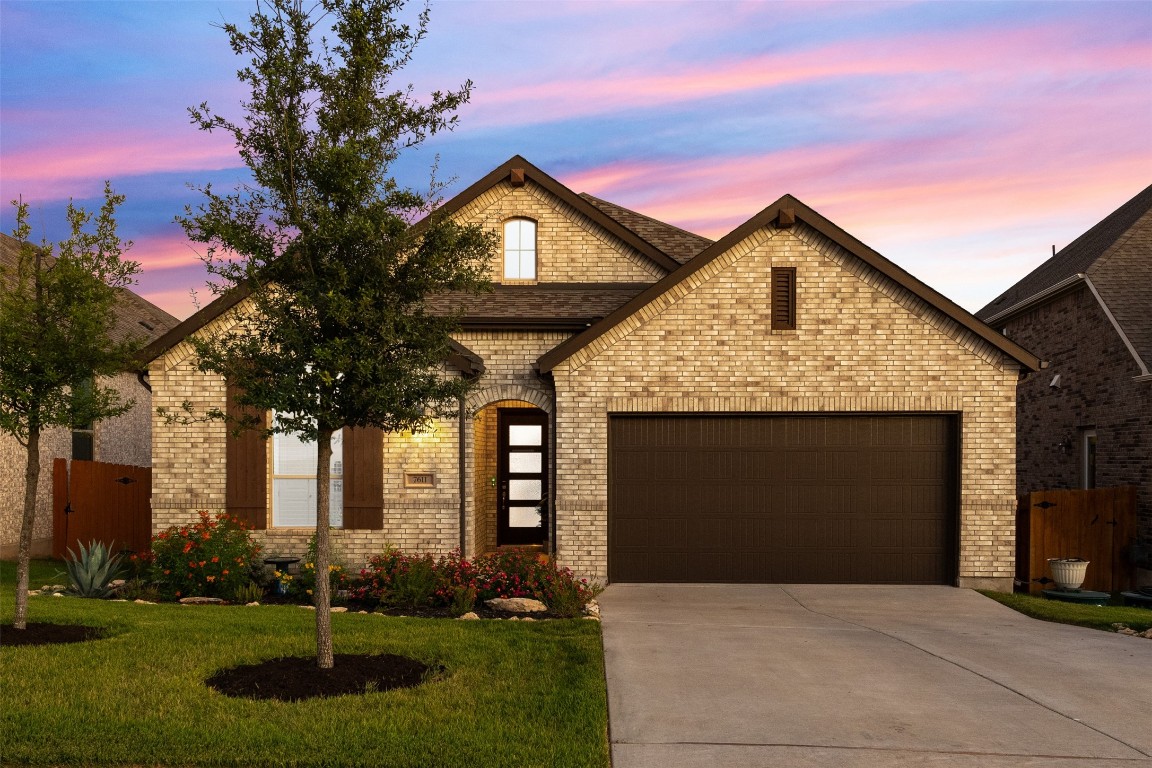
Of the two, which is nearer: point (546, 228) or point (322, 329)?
point (322, 329)

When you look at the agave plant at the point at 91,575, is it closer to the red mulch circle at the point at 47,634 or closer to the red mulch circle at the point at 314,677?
the red mulch circle at the point at 47,634

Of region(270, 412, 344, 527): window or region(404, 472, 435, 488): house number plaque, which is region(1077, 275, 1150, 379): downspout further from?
region(270, 412, 344, 527): window

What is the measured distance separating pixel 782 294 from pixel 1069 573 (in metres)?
6.34

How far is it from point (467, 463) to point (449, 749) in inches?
345

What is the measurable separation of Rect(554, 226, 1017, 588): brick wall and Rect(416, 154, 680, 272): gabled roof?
9.21 feet

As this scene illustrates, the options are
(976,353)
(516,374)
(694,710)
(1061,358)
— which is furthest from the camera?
(1061,358)

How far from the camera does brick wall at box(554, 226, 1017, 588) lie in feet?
47.0

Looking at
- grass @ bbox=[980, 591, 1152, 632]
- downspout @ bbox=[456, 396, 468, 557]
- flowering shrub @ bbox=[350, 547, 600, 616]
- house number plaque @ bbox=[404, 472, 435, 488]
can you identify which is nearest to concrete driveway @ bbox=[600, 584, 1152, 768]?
grass @ bbox=[980, 591, 1152, 632]

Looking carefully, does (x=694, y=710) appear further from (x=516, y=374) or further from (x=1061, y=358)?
(x=1061, y=358)

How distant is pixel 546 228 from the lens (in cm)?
1742

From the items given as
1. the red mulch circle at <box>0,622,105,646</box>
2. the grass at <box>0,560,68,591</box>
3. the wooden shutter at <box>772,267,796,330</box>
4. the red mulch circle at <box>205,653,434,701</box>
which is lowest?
the grass at <box>0,560,68,591</box>

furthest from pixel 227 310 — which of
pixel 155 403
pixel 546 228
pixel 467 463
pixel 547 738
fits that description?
pixel 547 738

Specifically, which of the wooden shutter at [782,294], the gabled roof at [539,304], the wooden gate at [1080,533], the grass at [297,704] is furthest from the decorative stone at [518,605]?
the wooden gate at [1080,533]

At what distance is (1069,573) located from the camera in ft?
48.6
